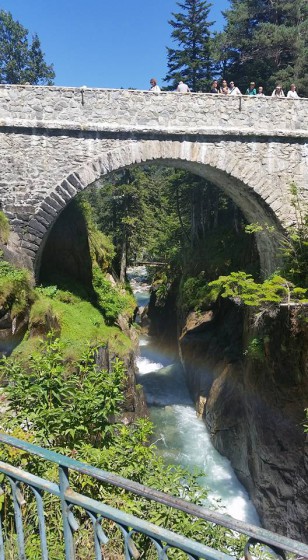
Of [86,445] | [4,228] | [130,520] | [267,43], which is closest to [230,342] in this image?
[4,228]

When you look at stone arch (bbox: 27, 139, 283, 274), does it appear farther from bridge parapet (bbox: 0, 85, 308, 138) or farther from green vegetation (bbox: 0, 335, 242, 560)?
green vegetation (bbox: 0, 335, 242, 560)

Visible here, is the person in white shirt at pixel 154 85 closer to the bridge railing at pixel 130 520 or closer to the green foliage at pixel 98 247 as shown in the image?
the green foliage at pixel 98 247

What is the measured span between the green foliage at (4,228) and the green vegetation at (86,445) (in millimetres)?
6816

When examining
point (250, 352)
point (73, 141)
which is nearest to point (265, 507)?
point (250, 352)

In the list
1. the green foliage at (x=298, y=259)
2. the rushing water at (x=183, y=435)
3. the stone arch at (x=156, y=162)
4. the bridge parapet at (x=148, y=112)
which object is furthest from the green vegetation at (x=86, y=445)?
the bridge parapet at (x=148, y=112)

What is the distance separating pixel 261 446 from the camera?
941 cm

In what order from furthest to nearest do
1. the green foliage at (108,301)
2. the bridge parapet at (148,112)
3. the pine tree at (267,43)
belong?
the pine tree at (267,43) → the green foliage at (108,301) → the bridge parapet at (148,112)

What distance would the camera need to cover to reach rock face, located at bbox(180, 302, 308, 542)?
8000mm

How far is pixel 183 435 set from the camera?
13.1 m

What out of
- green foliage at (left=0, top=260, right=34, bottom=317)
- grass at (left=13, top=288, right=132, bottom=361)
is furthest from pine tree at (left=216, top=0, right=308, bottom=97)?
green foliage at (left=0, top=260, right=34, bottom=317)

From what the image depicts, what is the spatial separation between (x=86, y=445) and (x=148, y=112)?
944 centimetres

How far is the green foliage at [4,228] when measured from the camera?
10.3 metres

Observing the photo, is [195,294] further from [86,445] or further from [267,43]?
[86,445]

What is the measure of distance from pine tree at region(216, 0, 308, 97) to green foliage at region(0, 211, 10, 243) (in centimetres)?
1389
